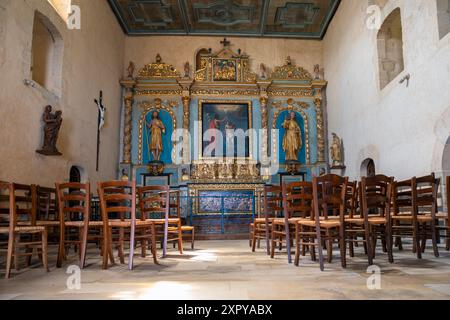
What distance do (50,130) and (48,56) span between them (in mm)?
1767

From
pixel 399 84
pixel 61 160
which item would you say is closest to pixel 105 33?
pixel 61 160

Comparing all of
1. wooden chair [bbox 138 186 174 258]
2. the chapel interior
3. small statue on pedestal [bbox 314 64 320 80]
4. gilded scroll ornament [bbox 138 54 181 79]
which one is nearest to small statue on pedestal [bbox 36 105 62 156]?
the chapel interior

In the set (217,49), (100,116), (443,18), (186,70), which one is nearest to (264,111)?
(217,49)

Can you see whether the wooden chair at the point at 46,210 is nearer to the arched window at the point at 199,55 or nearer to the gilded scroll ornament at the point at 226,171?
the gilded scroll ornament at the point at 226,171

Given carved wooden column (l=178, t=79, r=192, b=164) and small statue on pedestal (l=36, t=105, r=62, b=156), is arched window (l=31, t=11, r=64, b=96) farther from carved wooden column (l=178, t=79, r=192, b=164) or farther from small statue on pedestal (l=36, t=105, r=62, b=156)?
carved wooden column (l=178, t=79, r=192, b=164)

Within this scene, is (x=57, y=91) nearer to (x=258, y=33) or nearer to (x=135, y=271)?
(x=135, y=271)

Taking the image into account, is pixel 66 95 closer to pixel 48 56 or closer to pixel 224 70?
pixel 48 56

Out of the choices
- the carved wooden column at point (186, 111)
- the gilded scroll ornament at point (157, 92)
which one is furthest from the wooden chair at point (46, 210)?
the gilded scroll ornament at point (157, 92)

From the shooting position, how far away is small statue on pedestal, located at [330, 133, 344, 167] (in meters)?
10.3

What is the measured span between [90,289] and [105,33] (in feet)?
28.6

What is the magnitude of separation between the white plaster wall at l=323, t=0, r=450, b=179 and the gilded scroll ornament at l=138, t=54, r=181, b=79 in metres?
4.60

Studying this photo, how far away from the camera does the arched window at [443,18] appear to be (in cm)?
574

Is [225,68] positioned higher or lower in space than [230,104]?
higher

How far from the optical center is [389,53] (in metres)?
7.97
